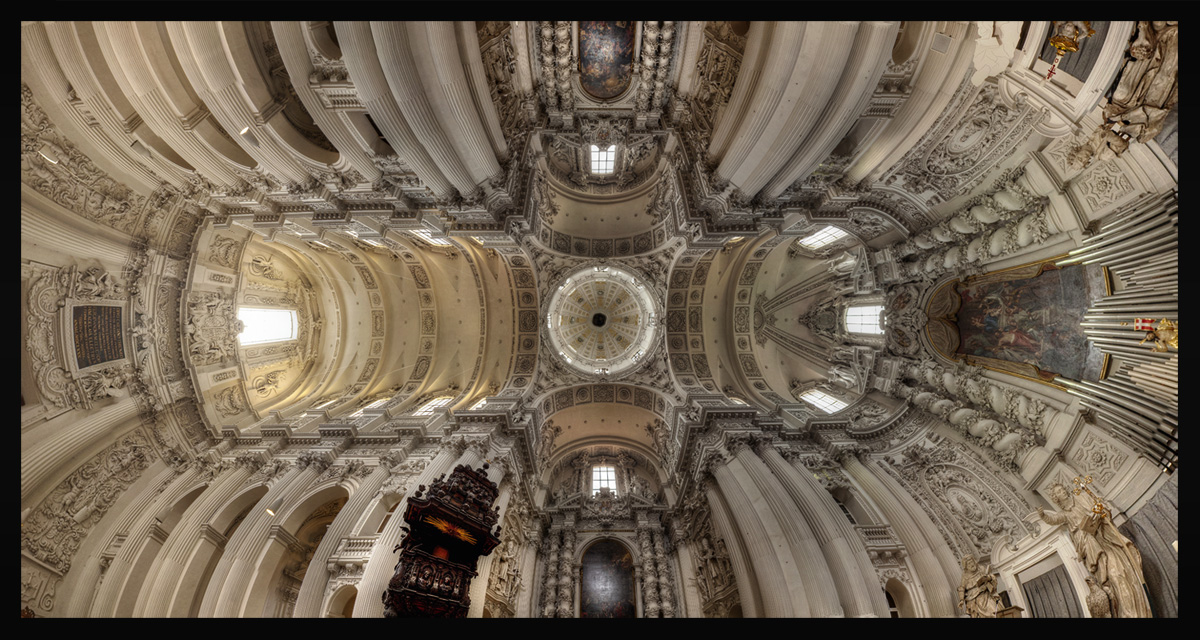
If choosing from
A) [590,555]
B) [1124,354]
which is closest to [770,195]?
[1124,354]

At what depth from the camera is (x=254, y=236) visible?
1448 centimetres

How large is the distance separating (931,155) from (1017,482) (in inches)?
339

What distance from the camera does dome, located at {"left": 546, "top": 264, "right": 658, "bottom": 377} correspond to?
20094mm

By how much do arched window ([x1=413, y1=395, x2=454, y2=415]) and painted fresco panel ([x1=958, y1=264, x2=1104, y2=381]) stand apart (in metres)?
18.8

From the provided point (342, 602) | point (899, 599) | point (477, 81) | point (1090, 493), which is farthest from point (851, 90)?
point (342, 602)

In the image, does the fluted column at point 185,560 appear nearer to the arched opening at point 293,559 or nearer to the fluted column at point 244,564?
the fluted column at point 244,564

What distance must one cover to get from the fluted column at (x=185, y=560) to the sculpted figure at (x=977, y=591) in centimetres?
1911

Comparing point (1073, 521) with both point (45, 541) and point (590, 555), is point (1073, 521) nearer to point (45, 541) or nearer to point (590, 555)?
point (590, 555)

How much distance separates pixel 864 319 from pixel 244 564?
881 inches

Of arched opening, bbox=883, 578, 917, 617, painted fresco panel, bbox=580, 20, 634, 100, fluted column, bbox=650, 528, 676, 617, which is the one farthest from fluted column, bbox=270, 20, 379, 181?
arched opening, bbox=883, 578, 917, 617

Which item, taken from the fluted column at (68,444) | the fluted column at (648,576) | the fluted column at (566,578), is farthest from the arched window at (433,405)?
the fluted column at (648,576)

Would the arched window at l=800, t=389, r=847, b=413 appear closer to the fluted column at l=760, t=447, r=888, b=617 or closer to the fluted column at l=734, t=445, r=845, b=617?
the fluted column at l=760, t=447, r=888, b=617

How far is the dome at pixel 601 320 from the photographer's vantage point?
20.1 metres

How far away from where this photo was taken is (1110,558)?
23.5 feet
